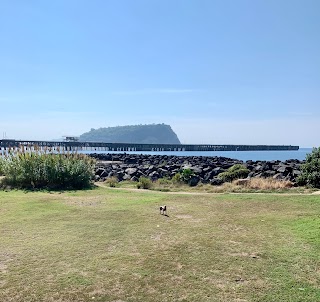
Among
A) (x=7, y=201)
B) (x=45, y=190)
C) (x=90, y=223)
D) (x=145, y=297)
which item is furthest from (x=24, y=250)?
(x=45, y=190)

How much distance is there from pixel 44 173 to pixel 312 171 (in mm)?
10789

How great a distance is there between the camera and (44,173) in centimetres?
1352

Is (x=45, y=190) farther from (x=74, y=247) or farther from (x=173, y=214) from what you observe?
(x=74, y=247)

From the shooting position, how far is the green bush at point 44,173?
1345cm

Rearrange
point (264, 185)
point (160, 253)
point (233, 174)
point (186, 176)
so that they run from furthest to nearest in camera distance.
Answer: point (233, 174) → point (186, 176) → point (264, 185) → point (160, 253)

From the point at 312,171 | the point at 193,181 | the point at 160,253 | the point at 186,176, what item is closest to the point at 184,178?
the point at 186,176

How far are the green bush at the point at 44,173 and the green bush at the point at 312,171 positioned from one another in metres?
8.87

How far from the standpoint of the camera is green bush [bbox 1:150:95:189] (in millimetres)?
13453

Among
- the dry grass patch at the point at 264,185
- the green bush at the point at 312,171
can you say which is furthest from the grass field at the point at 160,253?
the green bush at the point at 312,171

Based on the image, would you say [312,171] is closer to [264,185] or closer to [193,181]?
[264,185]

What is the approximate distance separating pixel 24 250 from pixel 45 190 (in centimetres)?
749

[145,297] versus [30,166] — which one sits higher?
[30,166]

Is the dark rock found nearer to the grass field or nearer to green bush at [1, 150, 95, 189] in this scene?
green bush at [1, 150, 95, 189]

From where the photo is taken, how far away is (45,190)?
12.6 m
